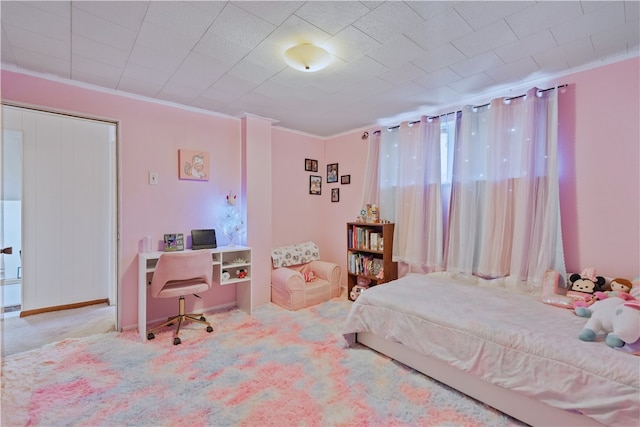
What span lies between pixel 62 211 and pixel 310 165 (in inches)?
133

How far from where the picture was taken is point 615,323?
5.51 ft

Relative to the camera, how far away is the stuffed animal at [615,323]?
1.60m

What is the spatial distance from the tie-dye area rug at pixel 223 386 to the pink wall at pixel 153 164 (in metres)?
0.72

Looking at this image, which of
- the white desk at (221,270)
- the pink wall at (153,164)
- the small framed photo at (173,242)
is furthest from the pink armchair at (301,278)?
the small framed photo at (173,242)

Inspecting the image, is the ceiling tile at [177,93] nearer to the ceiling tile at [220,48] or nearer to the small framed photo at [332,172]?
the ceiling tile at [220,48]

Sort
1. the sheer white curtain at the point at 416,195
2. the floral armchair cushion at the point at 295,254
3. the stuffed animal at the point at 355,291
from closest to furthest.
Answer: the sheer white curtain at the point at 416,195
the stuffed animal at the point at 355,291
the floral armchair cushion at the point at 295,254

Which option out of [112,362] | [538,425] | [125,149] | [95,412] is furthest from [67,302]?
[538,425]

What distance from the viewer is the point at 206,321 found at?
3180mm

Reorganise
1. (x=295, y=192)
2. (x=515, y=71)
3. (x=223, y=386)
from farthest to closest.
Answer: (x=295, y=192)
(x=515, y=71)
(x=223, y=386)

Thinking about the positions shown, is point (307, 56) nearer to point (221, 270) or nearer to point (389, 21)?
point (389, 21)

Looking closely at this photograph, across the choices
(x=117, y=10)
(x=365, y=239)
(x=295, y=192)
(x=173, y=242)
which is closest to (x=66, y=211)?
(x=173, y=242)

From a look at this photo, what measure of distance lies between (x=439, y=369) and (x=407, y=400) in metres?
0.37

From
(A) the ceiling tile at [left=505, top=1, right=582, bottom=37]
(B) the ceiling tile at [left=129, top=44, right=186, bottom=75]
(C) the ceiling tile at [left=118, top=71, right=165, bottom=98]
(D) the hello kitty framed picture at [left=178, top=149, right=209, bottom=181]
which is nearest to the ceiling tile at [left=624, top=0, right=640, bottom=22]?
(A) the ceiling tile at [left=505, top=1, right=582, bottom=37]

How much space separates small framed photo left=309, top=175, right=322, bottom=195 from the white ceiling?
1.73 meters
